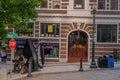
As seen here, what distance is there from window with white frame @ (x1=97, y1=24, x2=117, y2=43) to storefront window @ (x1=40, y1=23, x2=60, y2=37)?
476 cm

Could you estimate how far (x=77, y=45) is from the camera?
46625mm

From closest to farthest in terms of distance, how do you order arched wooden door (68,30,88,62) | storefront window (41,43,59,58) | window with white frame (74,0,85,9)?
storefront window (41,43,59,58)
arched wooden door (68,30,88,62)
window with white frame (74,0,85,9)

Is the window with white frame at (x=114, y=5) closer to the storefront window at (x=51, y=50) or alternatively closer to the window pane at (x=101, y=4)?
the window pane at (x=101, y=4)

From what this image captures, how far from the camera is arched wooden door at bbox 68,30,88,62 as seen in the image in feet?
152

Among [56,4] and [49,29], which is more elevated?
[56,4]

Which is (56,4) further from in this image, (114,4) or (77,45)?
(114,4)

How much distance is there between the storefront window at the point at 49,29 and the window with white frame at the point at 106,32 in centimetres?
476

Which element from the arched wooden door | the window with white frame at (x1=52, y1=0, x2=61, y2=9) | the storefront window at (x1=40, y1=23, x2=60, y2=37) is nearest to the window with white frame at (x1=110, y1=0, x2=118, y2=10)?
the arched wooden door

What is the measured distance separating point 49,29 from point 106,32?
6.50m

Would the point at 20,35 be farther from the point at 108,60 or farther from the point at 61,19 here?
the point at 108,60

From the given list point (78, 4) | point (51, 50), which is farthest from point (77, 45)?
point (78, 4)

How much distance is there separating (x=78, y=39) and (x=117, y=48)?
14.9ft

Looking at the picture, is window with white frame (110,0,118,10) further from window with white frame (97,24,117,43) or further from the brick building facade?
window with white frame (97,24,117,43)

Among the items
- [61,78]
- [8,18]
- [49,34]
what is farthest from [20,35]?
[8,18]
